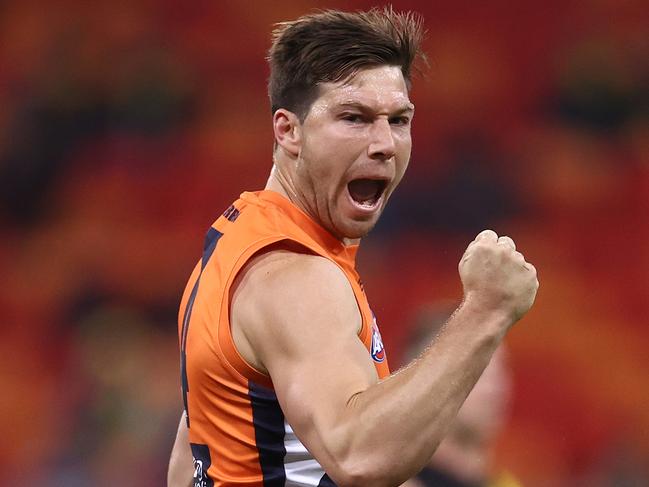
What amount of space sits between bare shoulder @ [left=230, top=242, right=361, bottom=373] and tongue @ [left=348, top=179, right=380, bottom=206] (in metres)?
0.32

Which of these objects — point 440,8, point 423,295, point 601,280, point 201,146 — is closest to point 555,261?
point 601,280

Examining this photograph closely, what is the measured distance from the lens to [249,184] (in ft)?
20.9

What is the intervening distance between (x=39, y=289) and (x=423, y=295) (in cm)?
217

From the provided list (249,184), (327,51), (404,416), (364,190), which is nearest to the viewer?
(404,416)

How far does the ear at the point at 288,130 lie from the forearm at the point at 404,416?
694mm

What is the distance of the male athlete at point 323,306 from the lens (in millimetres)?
2043

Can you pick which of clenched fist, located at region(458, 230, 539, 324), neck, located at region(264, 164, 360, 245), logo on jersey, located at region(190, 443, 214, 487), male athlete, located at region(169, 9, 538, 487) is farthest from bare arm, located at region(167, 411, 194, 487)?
clenched fist, located at region(458, 230, 539, 324)

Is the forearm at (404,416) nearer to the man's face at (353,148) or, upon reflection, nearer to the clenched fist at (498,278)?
the clenched fist at (498,278)

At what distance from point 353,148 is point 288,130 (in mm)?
189

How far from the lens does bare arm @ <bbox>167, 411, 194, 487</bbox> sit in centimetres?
288

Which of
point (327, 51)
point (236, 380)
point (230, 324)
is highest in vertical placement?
point (327, 51)

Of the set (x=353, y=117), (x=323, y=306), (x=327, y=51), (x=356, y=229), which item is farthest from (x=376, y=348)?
(x=327, y=51)

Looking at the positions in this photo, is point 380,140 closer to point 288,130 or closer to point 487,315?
point 288,130

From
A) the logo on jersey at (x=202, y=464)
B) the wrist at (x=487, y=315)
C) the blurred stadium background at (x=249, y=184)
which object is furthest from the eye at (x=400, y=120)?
the blurred stadium background at (x=249, y=184)
